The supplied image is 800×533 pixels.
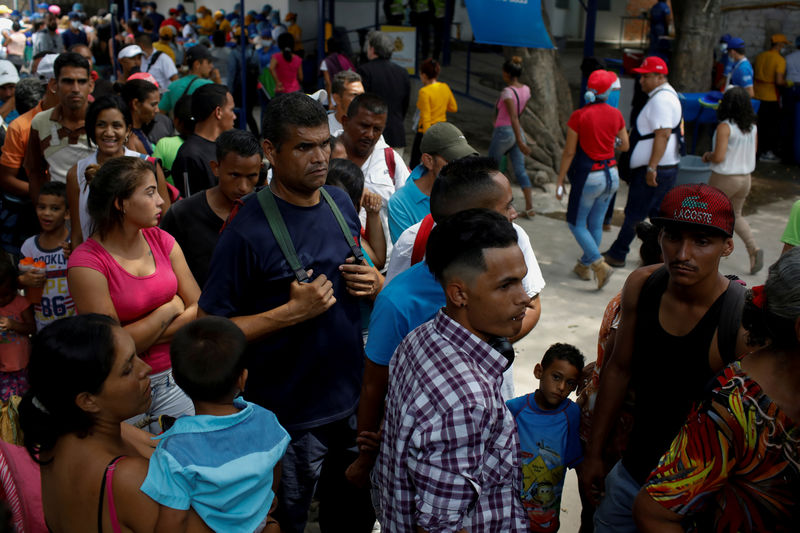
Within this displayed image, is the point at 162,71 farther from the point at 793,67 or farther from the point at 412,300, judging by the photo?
the point at 793,67

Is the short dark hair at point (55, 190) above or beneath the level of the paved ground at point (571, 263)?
above

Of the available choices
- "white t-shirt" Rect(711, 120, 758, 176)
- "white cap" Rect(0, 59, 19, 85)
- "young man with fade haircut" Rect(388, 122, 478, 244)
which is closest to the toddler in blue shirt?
"young man with fade haircut" Rect(388, 122, 478, 244)

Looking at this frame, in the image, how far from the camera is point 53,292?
12.1 feet

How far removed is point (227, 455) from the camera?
6.87 ft

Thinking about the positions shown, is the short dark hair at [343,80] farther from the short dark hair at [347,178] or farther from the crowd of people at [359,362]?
the short dark hair at [347,178]

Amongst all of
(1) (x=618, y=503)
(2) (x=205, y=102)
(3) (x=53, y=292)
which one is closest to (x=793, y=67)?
(2) (x=205, y=102)

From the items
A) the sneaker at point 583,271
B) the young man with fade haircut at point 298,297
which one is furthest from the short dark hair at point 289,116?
the sneaker at point 583,271

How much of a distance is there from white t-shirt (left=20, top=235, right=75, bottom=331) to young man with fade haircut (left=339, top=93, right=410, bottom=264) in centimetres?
183

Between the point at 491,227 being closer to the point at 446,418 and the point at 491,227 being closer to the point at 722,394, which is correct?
the point at 446,418

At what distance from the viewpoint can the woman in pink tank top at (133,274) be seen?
9.25ft

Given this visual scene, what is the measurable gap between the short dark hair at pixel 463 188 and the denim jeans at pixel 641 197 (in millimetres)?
4611

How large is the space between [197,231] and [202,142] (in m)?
1.21

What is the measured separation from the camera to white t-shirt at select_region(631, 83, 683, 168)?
6.54 m

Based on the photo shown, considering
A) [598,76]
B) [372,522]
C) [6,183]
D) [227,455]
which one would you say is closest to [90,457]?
[227,455]
